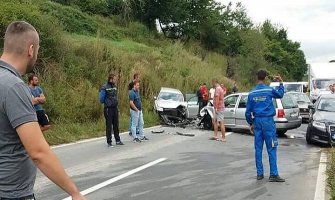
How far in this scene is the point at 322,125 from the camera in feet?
43.9

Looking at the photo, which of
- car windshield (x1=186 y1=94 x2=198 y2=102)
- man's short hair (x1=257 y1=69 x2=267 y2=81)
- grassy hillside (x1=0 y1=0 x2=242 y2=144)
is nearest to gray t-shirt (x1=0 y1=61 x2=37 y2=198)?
man's short hair (x1=257 y1=69 x2=267 y2=81)

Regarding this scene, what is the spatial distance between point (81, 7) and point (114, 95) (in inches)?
1095

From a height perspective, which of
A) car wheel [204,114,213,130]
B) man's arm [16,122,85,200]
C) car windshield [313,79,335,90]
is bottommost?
car wheel [204,114,213,130]

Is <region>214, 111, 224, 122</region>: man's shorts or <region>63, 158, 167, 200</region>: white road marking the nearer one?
<region>63, 158, 167, 200</region>: white road marking

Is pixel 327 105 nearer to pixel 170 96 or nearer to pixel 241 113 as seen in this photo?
pixel 241 113

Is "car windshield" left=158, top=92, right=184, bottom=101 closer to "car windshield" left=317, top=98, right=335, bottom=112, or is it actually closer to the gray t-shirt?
"car windshield" left=317, top=98, right=335, bottom=112

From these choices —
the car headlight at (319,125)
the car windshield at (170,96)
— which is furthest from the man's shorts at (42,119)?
the car windshield at (170,96)

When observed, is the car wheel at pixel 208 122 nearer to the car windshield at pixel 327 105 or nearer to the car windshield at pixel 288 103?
the car windshield at pixel 288 103

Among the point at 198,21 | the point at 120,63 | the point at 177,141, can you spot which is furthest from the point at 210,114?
the point at 198,21

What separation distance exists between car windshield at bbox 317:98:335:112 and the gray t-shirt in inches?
521

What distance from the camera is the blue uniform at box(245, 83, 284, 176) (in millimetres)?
8445

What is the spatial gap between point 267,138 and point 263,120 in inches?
13.1

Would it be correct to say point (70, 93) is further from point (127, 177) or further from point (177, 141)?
point (127, 177)

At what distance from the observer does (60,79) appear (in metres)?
18.4
